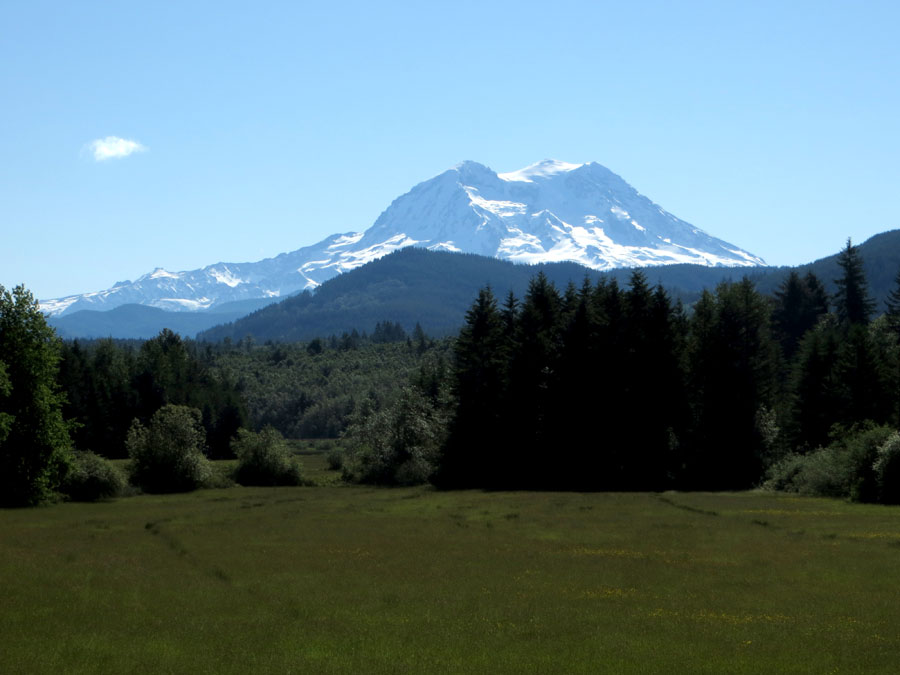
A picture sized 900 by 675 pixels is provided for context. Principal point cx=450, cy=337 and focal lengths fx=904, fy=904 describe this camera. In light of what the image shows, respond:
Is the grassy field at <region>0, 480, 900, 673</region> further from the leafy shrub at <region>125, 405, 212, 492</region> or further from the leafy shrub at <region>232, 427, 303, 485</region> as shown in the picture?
the leafy shrub at <region>232, 427, 303, 485</region>

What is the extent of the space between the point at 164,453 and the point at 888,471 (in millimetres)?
60283

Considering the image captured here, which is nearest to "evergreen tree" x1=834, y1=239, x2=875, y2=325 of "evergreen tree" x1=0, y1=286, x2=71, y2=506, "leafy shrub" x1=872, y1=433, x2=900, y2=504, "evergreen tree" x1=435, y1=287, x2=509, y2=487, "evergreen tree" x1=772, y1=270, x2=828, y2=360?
"evergreen tree" x1=772, y1=270, x2=828, y2=360

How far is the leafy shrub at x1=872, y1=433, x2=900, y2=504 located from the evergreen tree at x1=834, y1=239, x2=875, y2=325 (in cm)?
6652

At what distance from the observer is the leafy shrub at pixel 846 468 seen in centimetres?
5947

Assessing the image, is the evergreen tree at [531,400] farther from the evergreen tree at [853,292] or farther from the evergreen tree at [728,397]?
the evergreen tree at [853,292]

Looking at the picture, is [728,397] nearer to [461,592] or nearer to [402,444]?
[402,444]

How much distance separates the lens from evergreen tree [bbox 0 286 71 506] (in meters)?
66.4

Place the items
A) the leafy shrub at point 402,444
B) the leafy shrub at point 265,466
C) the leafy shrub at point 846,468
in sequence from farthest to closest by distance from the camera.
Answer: the leafy shrub at point 265,466 < the leafy shrub at point 402,444 < the leafy shrub at point 846,468

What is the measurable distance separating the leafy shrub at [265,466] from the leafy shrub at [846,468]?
45303mm

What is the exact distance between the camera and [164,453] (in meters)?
83.6

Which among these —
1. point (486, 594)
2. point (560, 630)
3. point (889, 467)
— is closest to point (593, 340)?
point (889, 467)

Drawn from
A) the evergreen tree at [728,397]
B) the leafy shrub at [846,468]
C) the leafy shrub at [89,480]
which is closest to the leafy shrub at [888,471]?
the leafy shrub at [846,468]

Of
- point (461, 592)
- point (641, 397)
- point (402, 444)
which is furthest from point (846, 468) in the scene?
point (461, 592)

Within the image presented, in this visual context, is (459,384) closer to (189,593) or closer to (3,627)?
(189,593)
